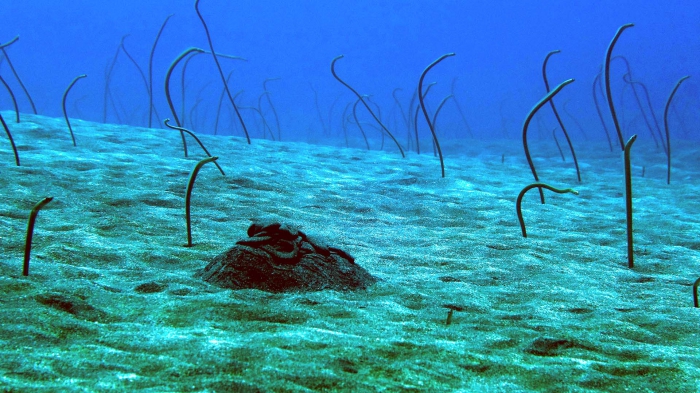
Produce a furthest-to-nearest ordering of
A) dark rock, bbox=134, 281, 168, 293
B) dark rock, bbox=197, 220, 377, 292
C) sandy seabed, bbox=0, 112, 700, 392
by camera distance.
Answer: dark rock, bbox=197, 220, 377, 292, dark rock, bbox=134, 281, 168, 293, sandy seabed, bbox=0, 112, 700, 392

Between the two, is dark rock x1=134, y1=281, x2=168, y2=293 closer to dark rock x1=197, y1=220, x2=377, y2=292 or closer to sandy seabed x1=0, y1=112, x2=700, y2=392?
sandy seabed x1=0, y1=112, x2=700, y2=392

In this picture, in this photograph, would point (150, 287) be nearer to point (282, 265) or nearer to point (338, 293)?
point (282, 265)

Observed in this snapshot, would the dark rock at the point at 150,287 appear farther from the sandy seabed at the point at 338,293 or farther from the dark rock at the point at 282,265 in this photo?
the dark rock at the point at 282,265

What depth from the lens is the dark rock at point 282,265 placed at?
199 cm

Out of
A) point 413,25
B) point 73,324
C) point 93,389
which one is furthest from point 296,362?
point 413,25

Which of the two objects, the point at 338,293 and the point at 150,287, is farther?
the point at 338,293

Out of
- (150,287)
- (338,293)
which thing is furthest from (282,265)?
(150,287)

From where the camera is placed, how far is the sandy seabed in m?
1.29

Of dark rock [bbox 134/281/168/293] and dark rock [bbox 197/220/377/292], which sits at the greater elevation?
dark rock [bbox 197/220/377/292]

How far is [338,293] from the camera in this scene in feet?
6.68

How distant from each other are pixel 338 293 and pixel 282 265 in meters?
0.29

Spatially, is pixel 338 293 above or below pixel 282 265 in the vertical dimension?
below

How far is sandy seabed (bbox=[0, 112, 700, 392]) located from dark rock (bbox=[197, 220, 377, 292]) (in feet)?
0.30

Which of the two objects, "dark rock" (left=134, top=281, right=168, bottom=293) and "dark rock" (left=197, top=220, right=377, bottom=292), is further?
"dark rock" (left=197, top=220, right=377, bottom=292)
